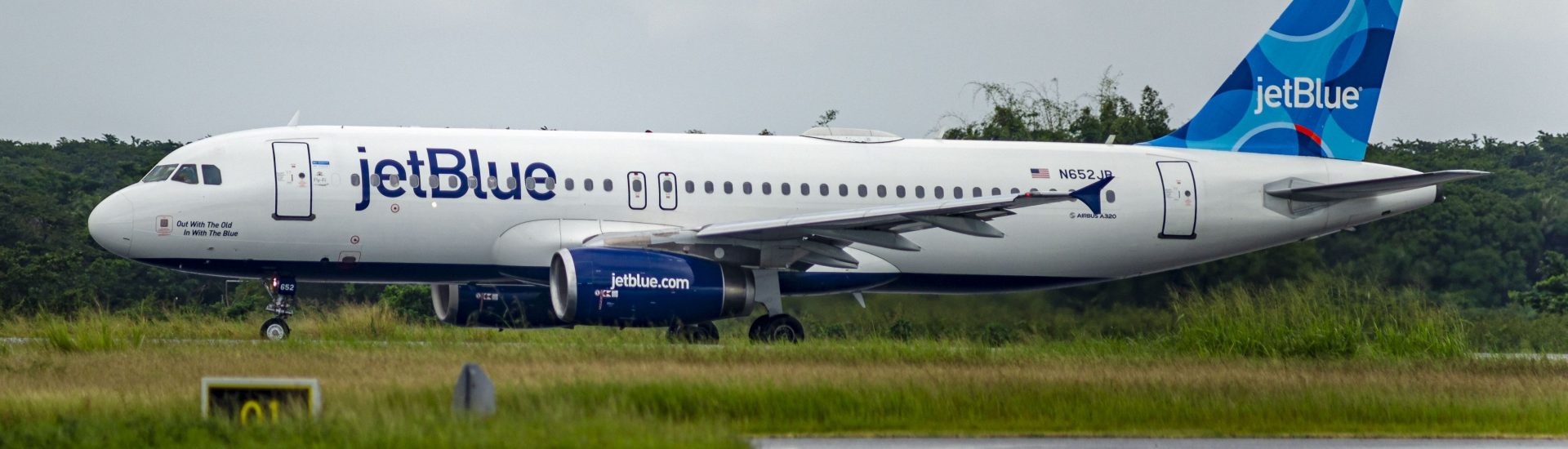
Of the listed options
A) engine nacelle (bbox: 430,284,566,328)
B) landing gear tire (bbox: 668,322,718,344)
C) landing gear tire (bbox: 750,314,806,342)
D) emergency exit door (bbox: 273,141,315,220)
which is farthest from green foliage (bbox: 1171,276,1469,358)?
emergency exit door (bbox: 273,141,315,220)

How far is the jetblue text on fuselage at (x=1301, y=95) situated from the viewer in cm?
2452

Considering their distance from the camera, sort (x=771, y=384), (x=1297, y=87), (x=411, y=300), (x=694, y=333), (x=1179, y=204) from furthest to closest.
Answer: (x=411, y=300) < (x=1297, y=87) < (x=1179, y=204) < (x=694, y=333) < (x=771, y=384)

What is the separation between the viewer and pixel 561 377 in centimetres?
1364

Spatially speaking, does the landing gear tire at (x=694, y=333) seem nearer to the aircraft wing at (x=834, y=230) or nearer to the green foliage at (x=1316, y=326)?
the aircraft wing at (x=834, y=230)

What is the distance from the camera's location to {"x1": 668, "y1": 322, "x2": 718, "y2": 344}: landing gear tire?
2159cm

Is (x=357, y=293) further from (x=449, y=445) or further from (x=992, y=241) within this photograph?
(x=449, y=445)

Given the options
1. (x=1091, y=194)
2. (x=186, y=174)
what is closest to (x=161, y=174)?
(x=186, y=174)

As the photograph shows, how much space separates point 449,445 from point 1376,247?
21.0 m

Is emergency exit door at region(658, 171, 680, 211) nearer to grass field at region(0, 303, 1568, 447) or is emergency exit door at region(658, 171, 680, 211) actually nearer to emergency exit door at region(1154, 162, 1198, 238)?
grass field at region(0, 303, 1568, 447)

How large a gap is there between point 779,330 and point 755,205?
67.0 inches

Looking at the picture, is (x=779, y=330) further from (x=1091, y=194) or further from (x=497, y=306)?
(x=1091, y=194)

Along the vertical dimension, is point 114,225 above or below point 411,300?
Result: above

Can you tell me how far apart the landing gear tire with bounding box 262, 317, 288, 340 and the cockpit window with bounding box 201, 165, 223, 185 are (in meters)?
1.65

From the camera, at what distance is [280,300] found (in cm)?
2039
